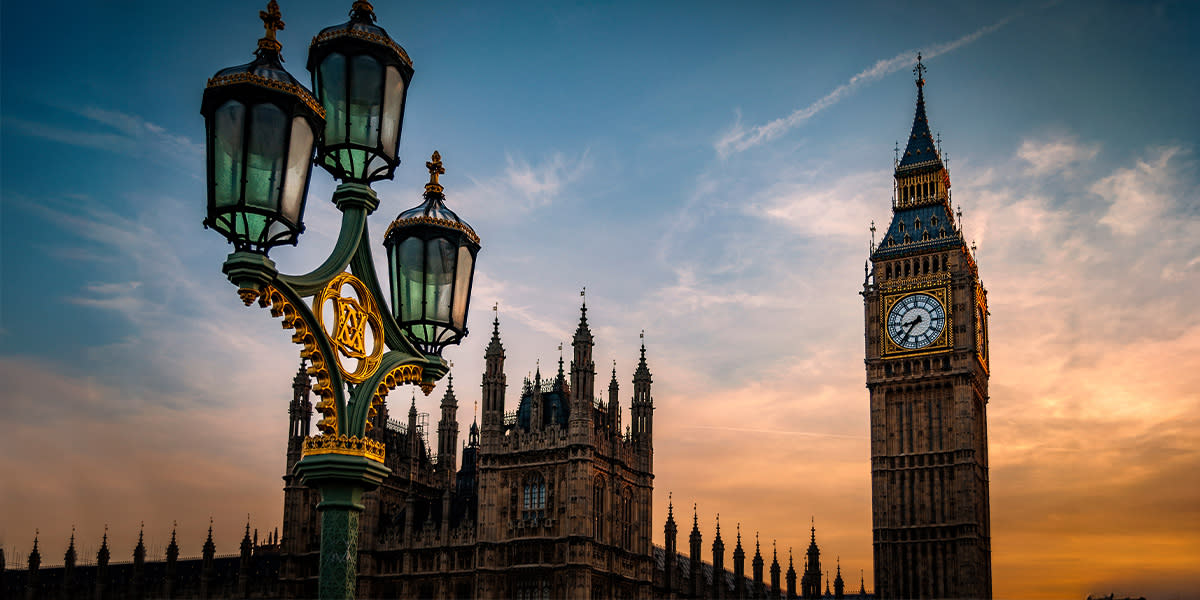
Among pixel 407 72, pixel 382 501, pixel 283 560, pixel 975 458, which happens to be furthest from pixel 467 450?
pixel 407 72

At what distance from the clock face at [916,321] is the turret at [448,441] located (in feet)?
111

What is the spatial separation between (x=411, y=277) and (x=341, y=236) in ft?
3.57

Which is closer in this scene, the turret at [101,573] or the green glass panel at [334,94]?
the green glass panel at [334,94]

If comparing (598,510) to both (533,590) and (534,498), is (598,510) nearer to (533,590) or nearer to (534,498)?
(534,498)

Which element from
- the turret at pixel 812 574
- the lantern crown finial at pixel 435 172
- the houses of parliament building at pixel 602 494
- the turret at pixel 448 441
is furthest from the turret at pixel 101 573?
the lantern crown finial at pixel 435 172

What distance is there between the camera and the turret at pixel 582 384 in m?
63.3

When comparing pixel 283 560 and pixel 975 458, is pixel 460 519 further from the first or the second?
pixel 975 458

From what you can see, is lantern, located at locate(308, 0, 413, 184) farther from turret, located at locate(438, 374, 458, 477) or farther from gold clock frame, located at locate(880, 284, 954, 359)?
gold clock frame, located at locate(880, 284, 954, 359)

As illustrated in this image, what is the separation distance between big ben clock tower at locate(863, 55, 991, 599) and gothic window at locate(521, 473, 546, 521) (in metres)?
31.4

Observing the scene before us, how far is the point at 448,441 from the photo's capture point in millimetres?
74750

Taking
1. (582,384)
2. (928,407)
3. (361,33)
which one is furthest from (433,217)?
(928,407)

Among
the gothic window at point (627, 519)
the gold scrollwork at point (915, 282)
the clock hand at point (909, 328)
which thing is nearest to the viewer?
the gothic window at point (627, 519)

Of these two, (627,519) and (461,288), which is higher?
(461,288)

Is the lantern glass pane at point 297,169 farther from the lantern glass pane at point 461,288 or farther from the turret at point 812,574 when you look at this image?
the turret at point 812,574
